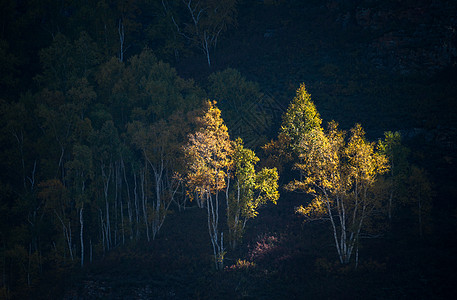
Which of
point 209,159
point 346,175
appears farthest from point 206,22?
point 346,175

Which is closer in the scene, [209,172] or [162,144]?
[209,172]

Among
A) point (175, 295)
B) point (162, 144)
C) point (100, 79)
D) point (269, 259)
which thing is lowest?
point (175, 295)

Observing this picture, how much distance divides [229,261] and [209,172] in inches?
312

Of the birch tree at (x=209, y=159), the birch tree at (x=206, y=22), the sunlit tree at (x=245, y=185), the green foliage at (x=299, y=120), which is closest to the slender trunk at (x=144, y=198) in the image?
the birch tree at (x=209, y=159)

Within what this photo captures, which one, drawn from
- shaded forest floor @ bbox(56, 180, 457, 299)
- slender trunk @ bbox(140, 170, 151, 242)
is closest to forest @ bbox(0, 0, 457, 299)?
shaded forest floor @ bbox(56, 180, 457, 299)

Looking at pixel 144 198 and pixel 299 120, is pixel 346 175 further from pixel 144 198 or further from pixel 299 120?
pixel 144 198

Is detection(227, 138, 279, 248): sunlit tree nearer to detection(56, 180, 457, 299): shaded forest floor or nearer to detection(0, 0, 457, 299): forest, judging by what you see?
detection(0, 0, 457, 299): forest

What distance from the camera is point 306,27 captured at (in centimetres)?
6531

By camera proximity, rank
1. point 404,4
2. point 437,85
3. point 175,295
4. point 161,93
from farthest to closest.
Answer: point 404,4
point 437,85
point 161,93
point 175,295

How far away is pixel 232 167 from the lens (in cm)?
3167

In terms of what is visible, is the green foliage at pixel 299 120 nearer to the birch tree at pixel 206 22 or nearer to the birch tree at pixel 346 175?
the birch tree at pixel 346 175

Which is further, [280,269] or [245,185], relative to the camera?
[245,185]

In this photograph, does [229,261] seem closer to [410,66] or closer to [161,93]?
[161,93]

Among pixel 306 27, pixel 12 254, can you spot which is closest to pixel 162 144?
pixel 12 254
